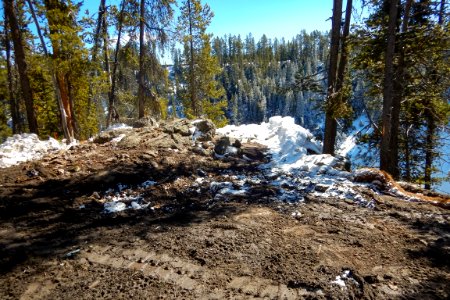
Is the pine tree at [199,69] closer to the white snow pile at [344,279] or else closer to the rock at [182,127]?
the rock at [182,127]

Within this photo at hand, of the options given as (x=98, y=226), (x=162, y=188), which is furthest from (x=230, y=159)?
(x=98, y=226)

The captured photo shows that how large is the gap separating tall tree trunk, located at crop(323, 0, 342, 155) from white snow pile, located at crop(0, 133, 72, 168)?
856 centimetres

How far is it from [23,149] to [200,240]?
7.09 meters

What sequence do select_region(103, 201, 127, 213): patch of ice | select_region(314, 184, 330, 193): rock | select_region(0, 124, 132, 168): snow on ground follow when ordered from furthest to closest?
1. select_region(0, 124, 132, 168): snow on ground
2. select_region(314, 184, 330, 193): rock
3. select_region(103, 201, 127, 213): patch of ice

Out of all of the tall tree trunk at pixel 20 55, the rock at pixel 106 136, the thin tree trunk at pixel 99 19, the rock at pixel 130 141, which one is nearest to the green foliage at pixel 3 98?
the thin tree trunk at pixel 99 19

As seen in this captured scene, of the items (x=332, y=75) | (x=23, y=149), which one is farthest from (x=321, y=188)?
(x=23, y=149)

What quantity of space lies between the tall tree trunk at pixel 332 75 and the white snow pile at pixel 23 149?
856cm

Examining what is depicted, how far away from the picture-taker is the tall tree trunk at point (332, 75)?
326 inches

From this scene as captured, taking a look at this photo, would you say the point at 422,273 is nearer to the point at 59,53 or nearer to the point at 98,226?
the point at 98,226

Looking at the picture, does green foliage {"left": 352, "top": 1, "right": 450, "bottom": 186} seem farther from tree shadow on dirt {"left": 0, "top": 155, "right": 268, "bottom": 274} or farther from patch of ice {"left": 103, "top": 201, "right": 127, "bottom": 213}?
patch of ice {"left": 103, "top": 201, "right": 127, "bottom": 213}

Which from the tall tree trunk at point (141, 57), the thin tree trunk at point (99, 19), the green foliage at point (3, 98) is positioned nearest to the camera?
the tall tree trunk at point (141, 57)

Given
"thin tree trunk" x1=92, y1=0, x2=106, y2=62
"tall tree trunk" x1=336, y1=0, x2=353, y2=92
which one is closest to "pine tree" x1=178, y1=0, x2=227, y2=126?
"thin tree trunk" x1=92, y1=0, x2=106, y2=62

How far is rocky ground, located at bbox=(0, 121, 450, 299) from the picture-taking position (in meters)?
3.11

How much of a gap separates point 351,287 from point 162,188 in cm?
417
